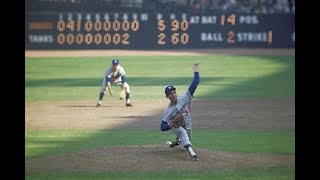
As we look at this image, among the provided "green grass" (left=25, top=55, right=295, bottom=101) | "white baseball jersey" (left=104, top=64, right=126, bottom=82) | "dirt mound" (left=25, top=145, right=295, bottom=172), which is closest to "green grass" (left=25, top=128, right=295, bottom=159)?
"dirt mound" (left=25, top=145, right=295, bottom=172)

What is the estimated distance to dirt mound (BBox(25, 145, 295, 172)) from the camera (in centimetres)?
1065

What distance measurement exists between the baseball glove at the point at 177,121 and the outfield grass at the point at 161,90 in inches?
35.2

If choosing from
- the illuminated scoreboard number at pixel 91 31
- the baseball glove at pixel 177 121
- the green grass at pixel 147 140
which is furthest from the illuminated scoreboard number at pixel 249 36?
the baseball glove at pixel 177 121

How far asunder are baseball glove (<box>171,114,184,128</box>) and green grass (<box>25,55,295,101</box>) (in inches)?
340

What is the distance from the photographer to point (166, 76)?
77.0 feet

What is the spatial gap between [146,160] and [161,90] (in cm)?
1035

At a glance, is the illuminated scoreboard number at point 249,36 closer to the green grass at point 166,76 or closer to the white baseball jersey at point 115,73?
the green grass at point 166,76

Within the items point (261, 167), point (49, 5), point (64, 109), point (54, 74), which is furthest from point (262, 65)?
point (261, 167)

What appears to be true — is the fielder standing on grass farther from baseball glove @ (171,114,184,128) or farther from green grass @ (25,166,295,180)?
green grass @ (25,166,295,180)

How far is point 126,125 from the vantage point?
606 inches
